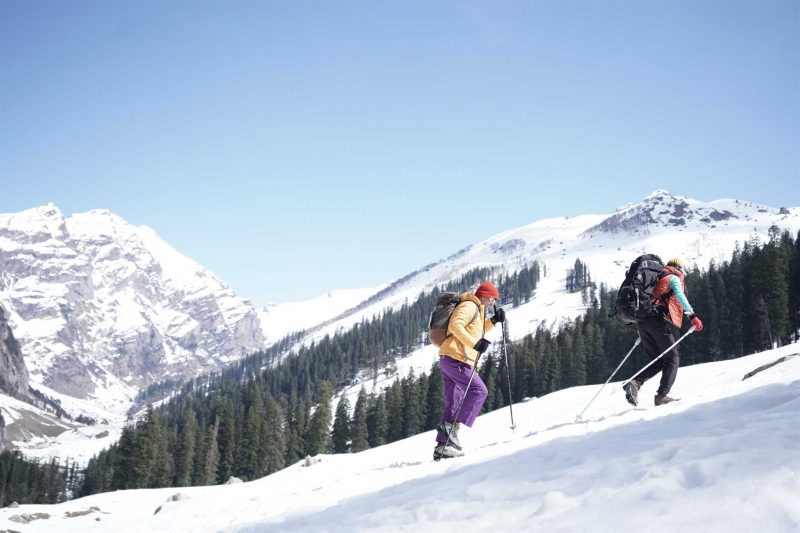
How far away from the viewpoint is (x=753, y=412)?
6.62m

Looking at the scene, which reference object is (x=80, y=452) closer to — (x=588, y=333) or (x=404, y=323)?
(x=404, y=323)

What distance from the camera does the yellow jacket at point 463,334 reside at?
32.1ft

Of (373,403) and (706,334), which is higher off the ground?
(706,334)

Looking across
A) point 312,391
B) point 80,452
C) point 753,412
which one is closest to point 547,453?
point 753,412

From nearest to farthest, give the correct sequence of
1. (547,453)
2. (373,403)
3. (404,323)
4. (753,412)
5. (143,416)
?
(753,412), (547,453), (143,416), (373,403), (404,323)

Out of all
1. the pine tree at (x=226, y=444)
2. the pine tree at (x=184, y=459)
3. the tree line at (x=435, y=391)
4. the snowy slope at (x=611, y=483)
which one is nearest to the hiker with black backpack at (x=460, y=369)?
the snowy slope at (x=611, y=483)

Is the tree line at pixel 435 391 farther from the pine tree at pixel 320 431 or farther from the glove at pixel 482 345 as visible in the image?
the glove at pixel 482 345

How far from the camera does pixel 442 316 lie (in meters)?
9.99

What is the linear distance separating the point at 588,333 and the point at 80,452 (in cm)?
16965

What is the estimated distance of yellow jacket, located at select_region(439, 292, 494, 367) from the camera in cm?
978

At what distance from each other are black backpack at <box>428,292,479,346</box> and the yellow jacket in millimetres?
79

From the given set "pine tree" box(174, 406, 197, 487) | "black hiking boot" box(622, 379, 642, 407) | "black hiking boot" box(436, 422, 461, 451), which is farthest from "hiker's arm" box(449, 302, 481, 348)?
"pine tree" box(174, 406, 197, 487)

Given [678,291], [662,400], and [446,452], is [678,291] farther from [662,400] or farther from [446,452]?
[446,452]

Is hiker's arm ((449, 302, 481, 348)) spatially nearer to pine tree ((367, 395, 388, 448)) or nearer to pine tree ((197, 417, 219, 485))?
pine tree ((197, 417, 219, 485))
